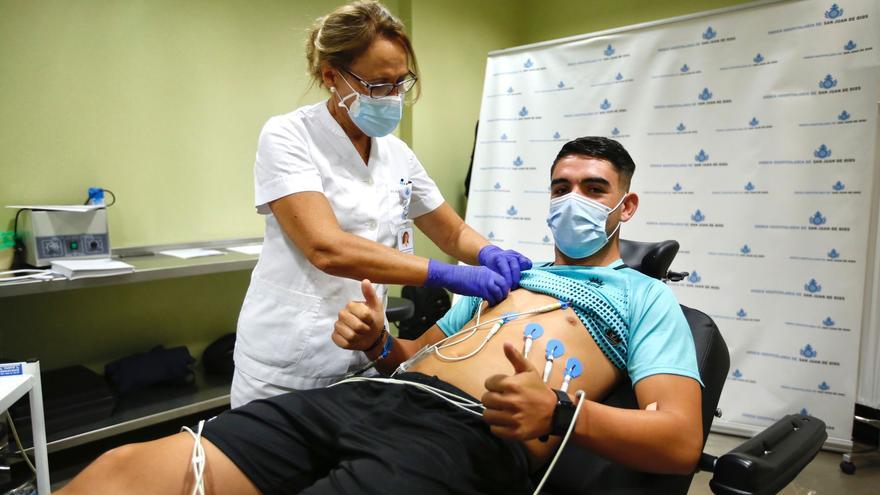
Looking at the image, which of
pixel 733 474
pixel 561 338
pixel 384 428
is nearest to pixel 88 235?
pixel 384 428

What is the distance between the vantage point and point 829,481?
85.8 inches

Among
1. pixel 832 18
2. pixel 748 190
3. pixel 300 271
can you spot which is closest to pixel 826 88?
pixel 832 18

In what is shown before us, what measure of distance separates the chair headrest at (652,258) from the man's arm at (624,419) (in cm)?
54

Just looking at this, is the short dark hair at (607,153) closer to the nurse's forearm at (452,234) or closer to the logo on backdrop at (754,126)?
the nurse's forearm at (452,234)

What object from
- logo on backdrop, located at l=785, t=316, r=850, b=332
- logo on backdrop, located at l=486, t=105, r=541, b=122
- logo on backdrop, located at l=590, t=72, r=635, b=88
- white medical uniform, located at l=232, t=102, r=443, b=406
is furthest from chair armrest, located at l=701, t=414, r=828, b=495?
logo on backdrop, located at l=486, t=105, r=541, b=122

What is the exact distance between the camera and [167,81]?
248 centimetres

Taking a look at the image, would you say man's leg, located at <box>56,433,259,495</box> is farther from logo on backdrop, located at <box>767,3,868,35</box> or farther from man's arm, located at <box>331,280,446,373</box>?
logo on backdrop, located at <box>767,3,868,35</box>

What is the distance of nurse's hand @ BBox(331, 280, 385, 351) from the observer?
1182mm

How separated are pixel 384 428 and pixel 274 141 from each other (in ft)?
2.36

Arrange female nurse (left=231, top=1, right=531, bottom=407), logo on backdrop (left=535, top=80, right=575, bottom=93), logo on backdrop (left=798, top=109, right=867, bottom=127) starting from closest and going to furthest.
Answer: female nurse (left=231, top=1, right=531, bottom=407), logo on backdrop (left=798, top=109, right=867, bottom=127), logo on backdrop (left=535, top=80, right=575, bottom=93)

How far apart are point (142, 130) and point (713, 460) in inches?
→ 99.7

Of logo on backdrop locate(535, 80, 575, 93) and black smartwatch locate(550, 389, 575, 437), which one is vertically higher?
logo on backdrop locate(535, 80, 575, 93)

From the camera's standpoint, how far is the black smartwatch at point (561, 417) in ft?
2.97

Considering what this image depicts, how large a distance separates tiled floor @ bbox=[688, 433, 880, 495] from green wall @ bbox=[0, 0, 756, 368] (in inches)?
93.0
